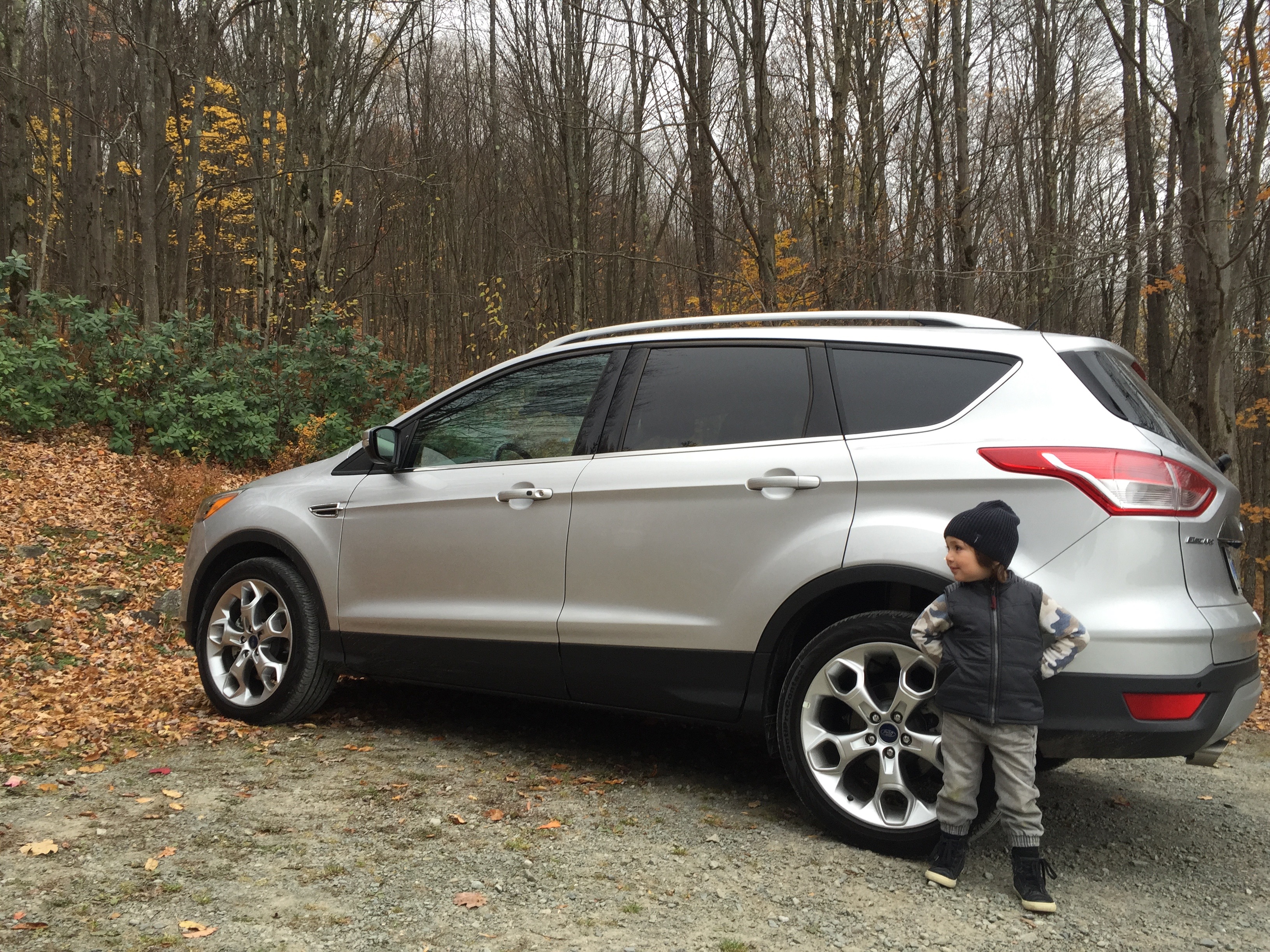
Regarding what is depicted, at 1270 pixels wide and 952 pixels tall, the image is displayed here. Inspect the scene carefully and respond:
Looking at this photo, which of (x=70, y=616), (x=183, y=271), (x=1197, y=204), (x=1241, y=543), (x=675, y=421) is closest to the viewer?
(x=1241, y=543)

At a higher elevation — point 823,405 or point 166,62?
point 166,62

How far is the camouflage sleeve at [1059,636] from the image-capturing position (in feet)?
10.6

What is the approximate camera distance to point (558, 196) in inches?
771

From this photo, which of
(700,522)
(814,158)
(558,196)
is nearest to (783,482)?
(700,522)

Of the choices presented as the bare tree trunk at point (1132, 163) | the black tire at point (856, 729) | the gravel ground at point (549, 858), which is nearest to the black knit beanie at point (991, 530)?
the black tire at point (856, 729)

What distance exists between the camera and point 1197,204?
9078 mm

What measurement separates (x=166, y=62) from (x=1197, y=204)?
41.7ft

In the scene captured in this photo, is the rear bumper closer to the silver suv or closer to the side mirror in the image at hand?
the silver suv

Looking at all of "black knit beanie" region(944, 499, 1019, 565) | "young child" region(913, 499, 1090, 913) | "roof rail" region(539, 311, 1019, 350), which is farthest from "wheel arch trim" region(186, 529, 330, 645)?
"black knit beanie" region(944, 499, 1019, 565)

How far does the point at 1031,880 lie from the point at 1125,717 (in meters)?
0.60

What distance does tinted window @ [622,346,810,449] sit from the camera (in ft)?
13.3

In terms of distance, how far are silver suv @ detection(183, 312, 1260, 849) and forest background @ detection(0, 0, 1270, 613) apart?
915mm

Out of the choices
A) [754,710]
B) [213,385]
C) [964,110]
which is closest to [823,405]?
[754,710]

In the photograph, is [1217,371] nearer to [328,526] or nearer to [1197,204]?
[1197,204]
